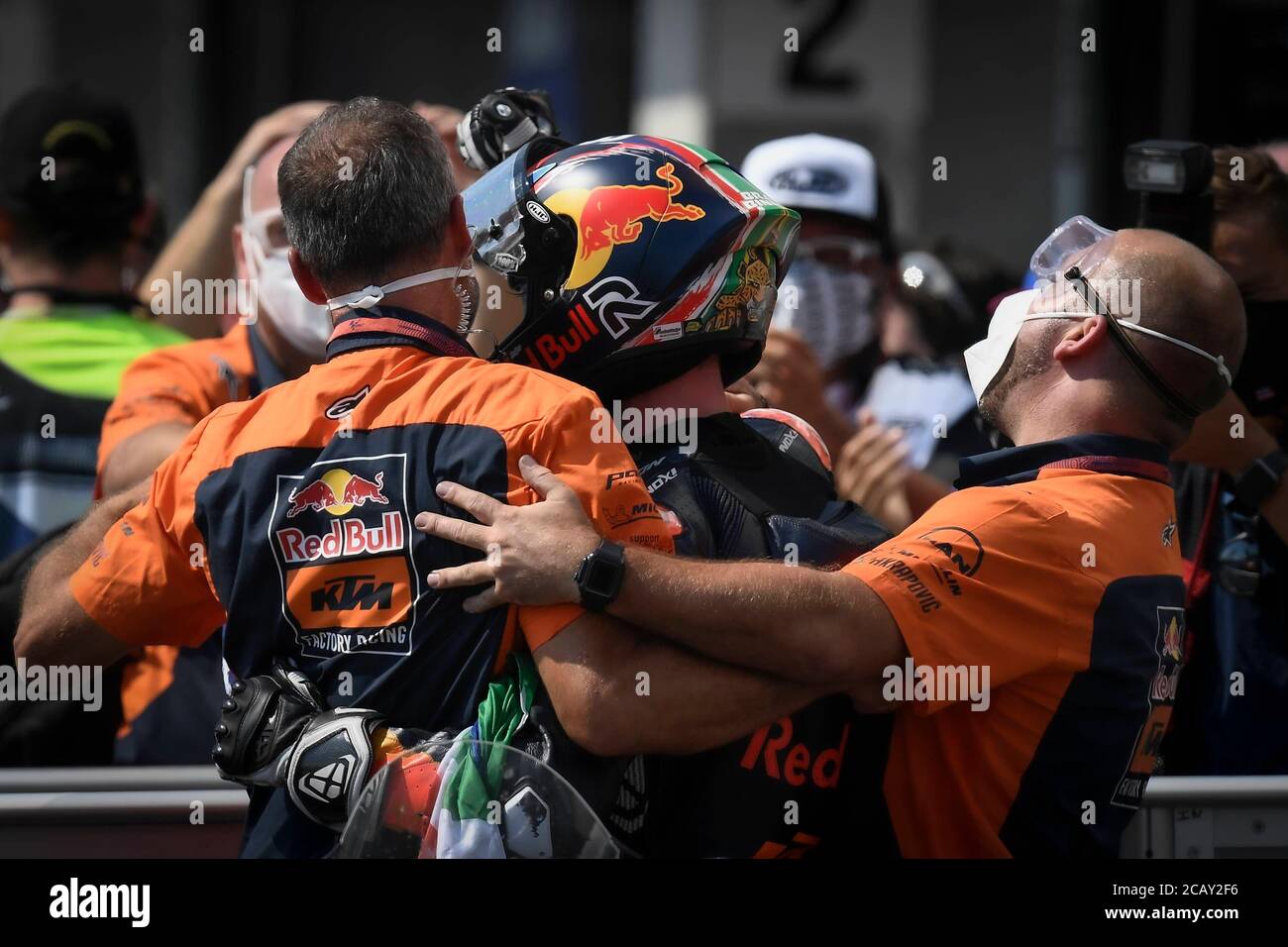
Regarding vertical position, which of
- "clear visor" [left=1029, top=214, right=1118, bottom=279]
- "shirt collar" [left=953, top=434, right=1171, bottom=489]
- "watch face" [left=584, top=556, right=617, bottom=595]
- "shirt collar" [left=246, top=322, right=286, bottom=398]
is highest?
"clear visor" [left=1029, top=214, right=1118, bottom=279]

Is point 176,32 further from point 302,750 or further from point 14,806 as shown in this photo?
point 302,750

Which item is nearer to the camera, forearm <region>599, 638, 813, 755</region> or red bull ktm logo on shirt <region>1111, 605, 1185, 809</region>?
forearm <region>599, 638, 813, 755</region>

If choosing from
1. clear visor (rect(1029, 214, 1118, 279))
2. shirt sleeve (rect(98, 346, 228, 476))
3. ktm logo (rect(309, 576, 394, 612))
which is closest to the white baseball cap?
shirt sleeve (rect(98, 346, 228, 476))

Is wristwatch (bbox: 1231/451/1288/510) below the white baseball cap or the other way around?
below

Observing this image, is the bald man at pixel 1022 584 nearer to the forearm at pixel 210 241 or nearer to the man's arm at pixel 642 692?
the man's arm at pixel 642 692

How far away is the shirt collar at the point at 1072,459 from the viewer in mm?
2961

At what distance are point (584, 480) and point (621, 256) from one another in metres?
0.52

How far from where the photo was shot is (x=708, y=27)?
9547 millimetres

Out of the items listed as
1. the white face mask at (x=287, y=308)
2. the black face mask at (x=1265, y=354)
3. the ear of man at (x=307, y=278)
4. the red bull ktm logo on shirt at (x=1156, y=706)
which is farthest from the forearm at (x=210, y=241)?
the red bull ktm logo on shirt at (x=1156, y=706)

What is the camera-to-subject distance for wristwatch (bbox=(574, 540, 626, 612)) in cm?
244

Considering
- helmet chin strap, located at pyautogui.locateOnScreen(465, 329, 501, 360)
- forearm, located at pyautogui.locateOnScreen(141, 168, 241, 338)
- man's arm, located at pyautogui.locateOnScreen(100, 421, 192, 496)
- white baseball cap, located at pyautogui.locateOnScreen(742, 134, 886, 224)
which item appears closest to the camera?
helmet chin strap, located at pyautogui.locateOnScreen(465, 329, 501, 360)

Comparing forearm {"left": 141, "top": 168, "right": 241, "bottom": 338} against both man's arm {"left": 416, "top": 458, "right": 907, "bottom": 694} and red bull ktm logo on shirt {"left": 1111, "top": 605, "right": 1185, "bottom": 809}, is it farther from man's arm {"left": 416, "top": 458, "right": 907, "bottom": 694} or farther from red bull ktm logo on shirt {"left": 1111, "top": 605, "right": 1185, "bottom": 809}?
red bull ktm logo on shirt {"left": 1111, "top": 605, "right": 1185, "bottom": 809}

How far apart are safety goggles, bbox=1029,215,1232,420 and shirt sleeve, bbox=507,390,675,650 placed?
96 cm
